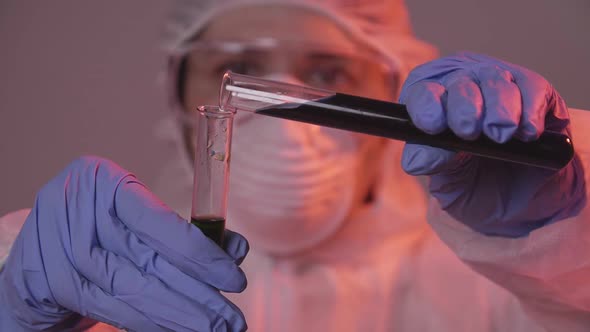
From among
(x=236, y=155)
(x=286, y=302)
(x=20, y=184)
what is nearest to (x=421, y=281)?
(x=286, y=302)

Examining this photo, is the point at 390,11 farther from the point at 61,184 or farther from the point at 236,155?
the point at 61,184

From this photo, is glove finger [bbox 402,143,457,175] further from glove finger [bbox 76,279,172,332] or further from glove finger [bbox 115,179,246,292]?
glove finger [bbox 76,279,172,332]

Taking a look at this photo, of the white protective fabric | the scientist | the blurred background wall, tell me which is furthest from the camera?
the blurred background wall

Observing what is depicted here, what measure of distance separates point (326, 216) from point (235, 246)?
821 mm

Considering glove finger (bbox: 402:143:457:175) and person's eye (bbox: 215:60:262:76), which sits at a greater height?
person's eye (bbox: 215:60:262:76)

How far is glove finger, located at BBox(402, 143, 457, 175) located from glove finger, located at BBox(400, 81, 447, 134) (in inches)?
3.6

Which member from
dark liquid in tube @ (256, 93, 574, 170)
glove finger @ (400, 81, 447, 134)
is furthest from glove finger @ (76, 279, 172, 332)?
glove finger @ (400, 81, 447, 134)

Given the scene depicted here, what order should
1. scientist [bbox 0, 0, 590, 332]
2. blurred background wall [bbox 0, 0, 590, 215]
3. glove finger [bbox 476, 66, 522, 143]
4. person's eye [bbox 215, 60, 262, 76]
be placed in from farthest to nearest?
blurred background wall [bbox 0, 0, 590, 215] → person's eye [bbox 215, 60, 262, 76] → scientist [bbox 0, 0, 590, 332] → glove finger [bbox 476, 66, 522, 143]

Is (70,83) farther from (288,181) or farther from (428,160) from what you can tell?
(428,160)

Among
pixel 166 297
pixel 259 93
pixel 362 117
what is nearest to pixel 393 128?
pixel 362 117

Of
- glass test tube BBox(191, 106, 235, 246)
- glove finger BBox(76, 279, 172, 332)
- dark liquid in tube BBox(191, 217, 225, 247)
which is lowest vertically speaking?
glove finger BBox(76, 279, 172, 332)

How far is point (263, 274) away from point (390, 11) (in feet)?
2.77

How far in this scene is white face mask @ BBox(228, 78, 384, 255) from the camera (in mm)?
1602

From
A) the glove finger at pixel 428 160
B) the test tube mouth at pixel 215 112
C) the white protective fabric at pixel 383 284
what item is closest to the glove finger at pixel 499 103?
the glove finger at pixel 428 160
